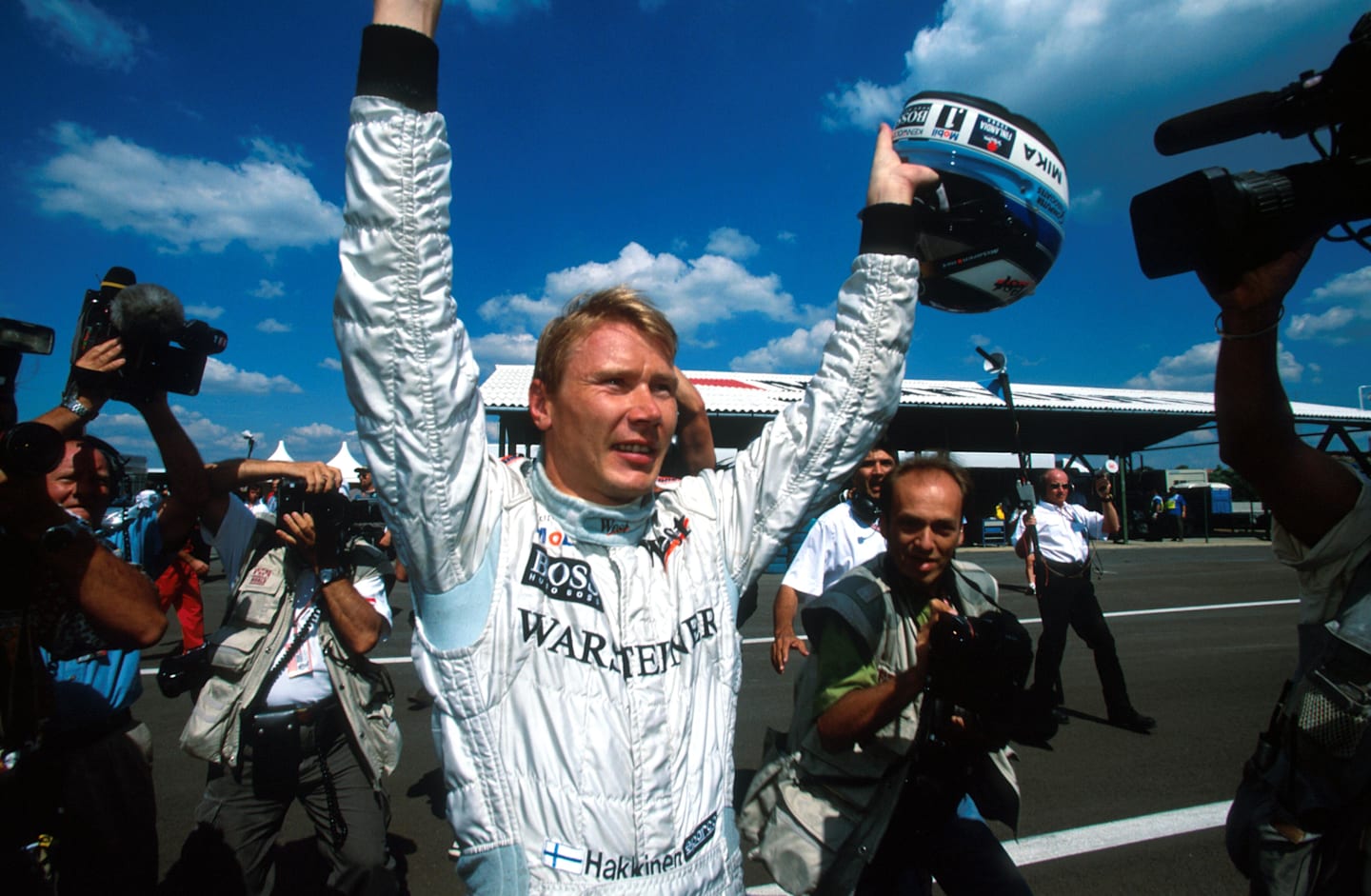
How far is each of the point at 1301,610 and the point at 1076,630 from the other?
465 centimetres

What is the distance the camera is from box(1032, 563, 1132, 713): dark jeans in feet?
19.1

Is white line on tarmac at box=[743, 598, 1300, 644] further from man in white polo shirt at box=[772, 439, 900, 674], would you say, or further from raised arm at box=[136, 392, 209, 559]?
raised arm at box=[136, 392, 209, 559]

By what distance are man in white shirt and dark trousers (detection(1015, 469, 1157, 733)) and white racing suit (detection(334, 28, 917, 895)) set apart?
16.5 ft

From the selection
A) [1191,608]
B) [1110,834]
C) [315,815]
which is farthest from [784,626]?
[1191,608]

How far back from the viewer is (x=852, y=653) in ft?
7.73

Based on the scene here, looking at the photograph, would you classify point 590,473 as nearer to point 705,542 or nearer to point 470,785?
point 705,542

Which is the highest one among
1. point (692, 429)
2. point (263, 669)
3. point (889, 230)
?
point (889, 230)

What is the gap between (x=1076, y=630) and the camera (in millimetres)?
5965

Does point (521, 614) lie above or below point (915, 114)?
below

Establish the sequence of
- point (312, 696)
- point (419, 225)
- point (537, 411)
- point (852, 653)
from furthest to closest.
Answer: point (312, 696) < point (852, 653) < point (537, 411) < point (419, 225)

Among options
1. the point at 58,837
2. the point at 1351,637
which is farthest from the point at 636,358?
the point at 58,837

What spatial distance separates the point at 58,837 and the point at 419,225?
8.65 feet

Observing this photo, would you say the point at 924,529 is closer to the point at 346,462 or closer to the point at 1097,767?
the point at 1097,767

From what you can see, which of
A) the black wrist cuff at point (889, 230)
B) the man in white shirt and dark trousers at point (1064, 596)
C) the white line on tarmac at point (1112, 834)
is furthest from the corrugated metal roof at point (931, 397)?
the black wrist cuff at point (889, 230)
